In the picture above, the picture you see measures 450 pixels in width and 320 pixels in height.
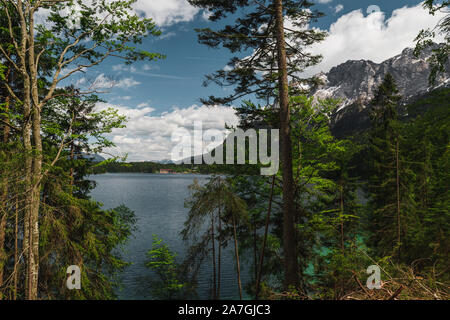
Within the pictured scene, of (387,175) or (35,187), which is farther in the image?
(387,175)

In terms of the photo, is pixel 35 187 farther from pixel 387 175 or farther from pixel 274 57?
pixel 387 175

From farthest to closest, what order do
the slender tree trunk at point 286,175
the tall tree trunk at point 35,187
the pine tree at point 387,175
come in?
the pine tree at point 387,175, the slender tree trunk at point 286,175, the tall tree trunk at point 35,187

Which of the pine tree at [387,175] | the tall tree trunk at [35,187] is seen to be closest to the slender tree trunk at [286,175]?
the tall tree trunk at [35,187]

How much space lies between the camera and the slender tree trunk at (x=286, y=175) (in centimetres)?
660

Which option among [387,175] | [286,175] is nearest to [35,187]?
[286,175]

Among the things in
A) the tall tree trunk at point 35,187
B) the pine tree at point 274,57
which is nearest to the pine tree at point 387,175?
the pine tree at point 274,57

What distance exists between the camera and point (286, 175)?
6.85 metres

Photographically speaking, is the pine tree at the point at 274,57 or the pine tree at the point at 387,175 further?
the pine tree at the point at 387,175

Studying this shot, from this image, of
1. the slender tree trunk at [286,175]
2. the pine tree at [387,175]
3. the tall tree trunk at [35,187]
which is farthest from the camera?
the pine tree at [387,175]

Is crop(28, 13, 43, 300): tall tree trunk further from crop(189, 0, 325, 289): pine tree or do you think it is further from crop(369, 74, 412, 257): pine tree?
crop(369, 74, 412, 257): pine tree

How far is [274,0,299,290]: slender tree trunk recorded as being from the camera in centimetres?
660

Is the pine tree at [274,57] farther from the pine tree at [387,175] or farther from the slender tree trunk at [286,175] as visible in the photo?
the pine tree at [387,175]

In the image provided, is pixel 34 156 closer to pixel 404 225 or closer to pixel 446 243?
pixel 446 243
